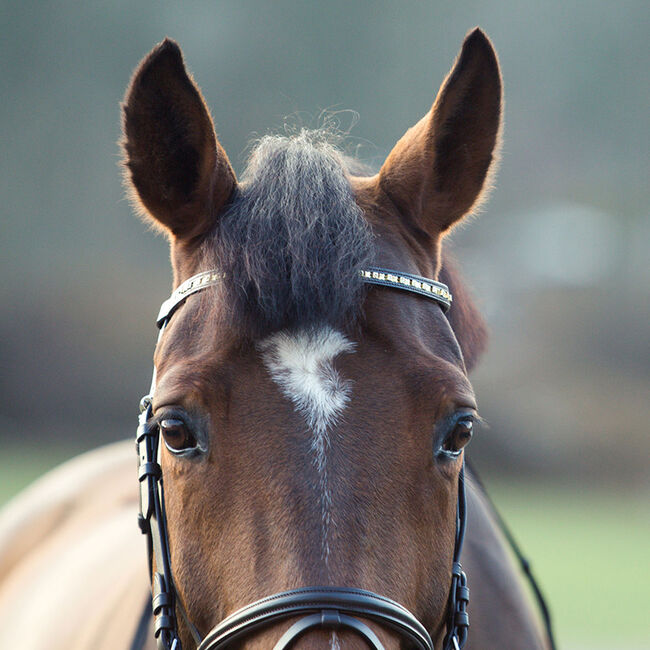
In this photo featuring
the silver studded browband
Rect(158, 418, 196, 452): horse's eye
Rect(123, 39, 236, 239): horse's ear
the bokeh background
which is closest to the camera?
Rect(158, 418, 196, 452): horse's eye

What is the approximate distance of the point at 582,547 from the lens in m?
14.2

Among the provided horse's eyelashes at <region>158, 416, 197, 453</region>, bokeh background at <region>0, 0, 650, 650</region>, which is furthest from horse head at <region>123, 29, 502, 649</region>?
bokeh background at <region>0, 0, 650, 650</region>

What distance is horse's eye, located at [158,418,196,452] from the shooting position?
5.94 feet

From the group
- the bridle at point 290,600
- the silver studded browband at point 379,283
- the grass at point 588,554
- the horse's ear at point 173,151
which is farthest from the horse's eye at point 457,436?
the grass at point 588,554

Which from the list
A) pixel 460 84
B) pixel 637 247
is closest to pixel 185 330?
pixel 460 84

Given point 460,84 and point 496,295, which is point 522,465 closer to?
point 496,295

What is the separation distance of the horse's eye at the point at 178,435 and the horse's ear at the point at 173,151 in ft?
1.77

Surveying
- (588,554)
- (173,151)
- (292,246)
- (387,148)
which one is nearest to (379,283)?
(292,246)

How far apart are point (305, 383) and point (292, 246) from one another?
0.31 meters

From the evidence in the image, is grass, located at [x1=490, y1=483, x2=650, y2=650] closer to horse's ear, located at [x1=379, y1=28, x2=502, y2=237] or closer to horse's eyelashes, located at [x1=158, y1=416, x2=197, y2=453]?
horse's ear, located at [x1=379, y1=28, x2=502, y2=237]

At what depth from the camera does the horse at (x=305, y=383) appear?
1652 millimetres

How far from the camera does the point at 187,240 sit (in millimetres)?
2160

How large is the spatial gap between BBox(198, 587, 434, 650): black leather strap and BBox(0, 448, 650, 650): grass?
7.30 meters

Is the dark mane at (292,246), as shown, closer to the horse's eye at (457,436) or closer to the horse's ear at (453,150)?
the horse's ear at (453,150)
